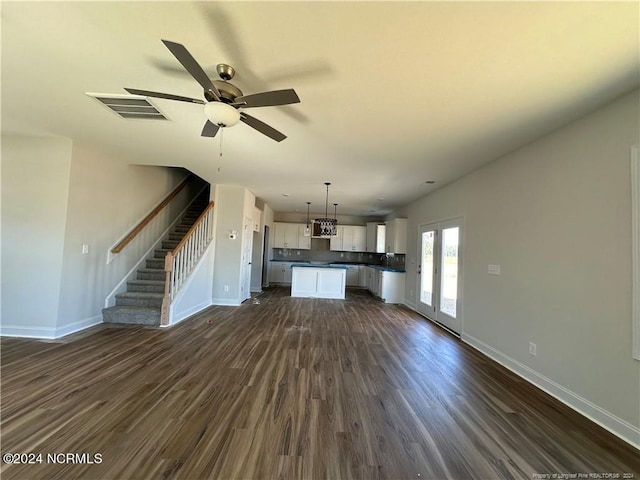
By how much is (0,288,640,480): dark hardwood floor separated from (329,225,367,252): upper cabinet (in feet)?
20.2

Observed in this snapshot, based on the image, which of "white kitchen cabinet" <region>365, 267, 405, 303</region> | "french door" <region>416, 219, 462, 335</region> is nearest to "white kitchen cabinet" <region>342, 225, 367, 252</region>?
"white kitchen cabinet" <region>365, 267, 405, 303</region>

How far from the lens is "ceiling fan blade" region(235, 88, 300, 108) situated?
1.78m

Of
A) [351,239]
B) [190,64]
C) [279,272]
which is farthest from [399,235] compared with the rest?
[190,64]

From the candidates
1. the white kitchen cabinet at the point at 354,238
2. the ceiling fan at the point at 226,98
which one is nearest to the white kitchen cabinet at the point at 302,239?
the white kitchen cabinet at the point at 354,238

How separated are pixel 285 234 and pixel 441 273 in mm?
5978

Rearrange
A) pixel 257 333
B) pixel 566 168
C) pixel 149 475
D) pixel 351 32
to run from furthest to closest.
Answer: pixel 257 333
pixel 566 168
pixel 351 32
pixel 149 475

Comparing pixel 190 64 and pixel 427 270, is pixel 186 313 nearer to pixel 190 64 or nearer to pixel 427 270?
pixel 190 64

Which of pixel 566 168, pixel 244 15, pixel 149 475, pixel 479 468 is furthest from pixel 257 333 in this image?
pixel 566 168

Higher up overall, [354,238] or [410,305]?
[354,238]

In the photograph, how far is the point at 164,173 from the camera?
575cm

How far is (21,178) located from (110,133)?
5.08ft

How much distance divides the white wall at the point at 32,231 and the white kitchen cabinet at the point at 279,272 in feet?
21.2

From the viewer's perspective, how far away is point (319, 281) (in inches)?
293

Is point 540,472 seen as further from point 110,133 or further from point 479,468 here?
point 110,133
